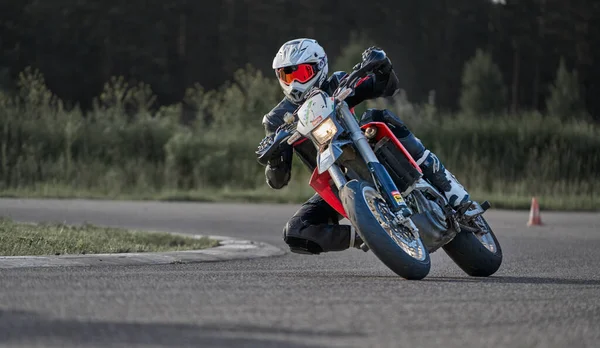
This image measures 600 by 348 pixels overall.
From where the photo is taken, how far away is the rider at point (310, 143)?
934 cm

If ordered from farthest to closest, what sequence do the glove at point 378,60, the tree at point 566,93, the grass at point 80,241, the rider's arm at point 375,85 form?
1. the tree at point 566,93
2. the grass at point 80,241
3. the rider's arm at point 375,85
4. the glove at point 378,60

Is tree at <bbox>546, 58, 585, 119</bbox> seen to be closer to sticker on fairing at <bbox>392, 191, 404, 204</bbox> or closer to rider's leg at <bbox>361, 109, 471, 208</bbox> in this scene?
rider's leg at <bbox>361, 109, 471, 208</bbox>

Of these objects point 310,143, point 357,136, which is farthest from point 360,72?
point 310,143

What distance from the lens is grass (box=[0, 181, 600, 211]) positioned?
26.0m

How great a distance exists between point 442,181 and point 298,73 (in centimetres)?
136

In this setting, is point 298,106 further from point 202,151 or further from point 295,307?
point 202,151

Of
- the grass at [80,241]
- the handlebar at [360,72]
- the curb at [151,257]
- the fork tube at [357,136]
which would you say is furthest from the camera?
the grass at [80,241]

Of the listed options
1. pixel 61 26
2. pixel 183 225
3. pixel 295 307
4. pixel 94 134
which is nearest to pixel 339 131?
pixel 295 307

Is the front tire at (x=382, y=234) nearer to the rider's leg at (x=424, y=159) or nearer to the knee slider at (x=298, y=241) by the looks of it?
the rider's leg at (x=424, y=159)

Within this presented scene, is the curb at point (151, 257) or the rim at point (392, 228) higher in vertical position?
the rim at point (392, 228)

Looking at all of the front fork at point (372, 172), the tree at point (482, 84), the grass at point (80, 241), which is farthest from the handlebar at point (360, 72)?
the tree at point (482, 84)

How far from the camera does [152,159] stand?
110ft

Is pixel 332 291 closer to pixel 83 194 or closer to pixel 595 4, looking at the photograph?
pixel 83 194

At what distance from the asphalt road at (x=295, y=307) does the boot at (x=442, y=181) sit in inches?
23.7
